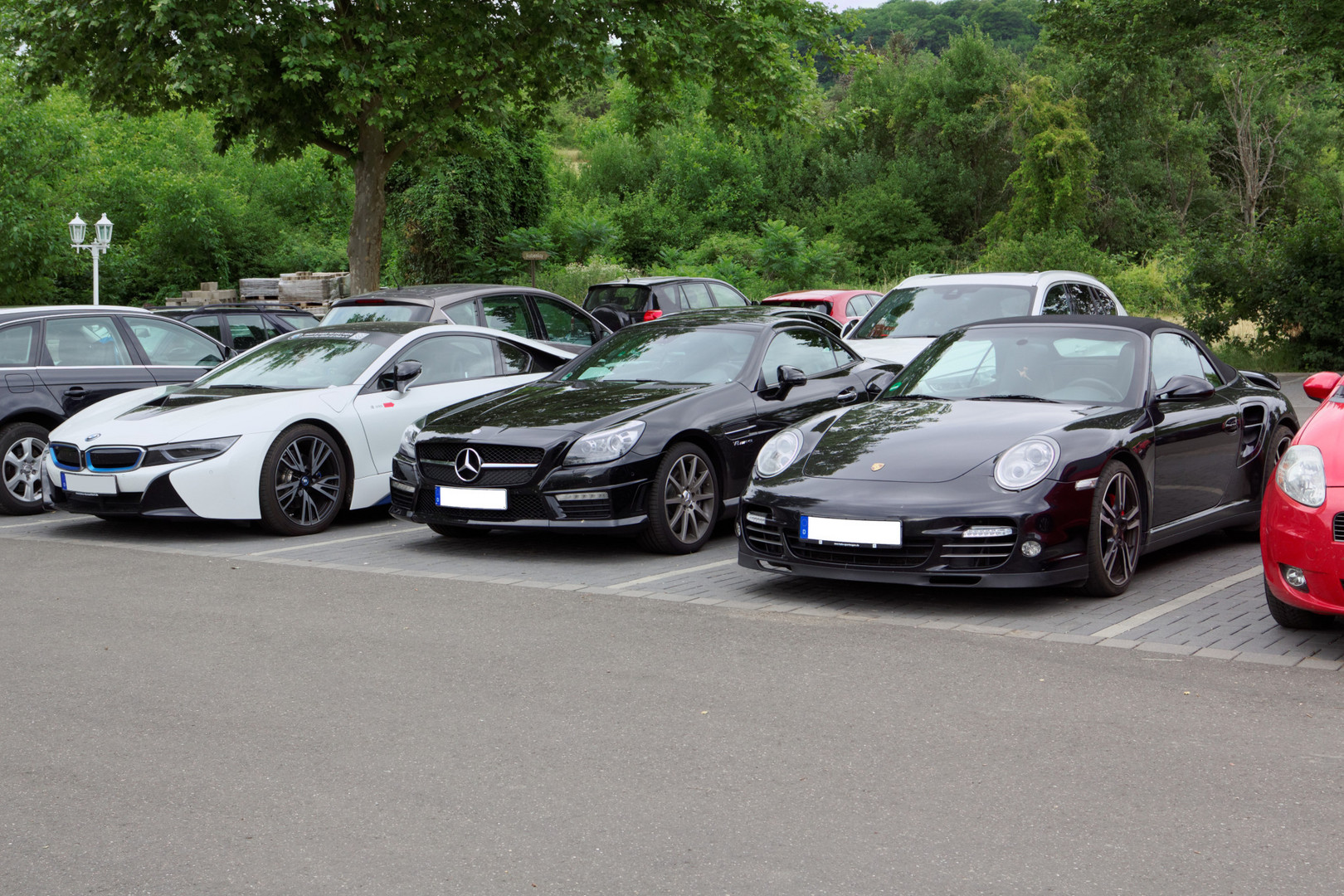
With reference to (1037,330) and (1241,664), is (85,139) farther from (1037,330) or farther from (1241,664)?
(1241,664)

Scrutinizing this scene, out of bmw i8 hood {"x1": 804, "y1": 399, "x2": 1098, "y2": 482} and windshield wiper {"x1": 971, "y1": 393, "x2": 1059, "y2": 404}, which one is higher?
windshield wiper {"x1": 971, "y1": 393, "x2": 1059, "y2": 404}

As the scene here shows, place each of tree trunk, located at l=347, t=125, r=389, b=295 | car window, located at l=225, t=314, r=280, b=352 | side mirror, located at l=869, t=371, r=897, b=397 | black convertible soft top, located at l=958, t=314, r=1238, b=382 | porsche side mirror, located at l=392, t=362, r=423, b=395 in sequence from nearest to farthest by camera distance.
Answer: black convertible soft top, located at l=958, t=314, r=1238, b=382 < porsche side mirror, located at l=392, t=362, r=423, b=395 < side mirror, located at l=869, t=371, r=897, b=397 < car window, located at l=225, t=314, r=280, b=352 < tree trunk, located at l=347, t=125, r=389, b=295

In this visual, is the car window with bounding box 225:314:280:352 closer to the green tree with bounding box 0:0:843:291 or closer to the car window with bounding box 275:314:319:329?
the car window with bounding box 275:314:319:329

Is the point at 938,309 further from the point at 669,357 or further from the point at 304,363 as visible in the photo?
the point at 304,363

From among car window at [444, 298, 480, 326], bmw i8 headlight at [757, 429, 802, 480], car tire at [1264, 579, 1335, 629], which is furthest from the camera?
car window at [444, 298, 480, 326]

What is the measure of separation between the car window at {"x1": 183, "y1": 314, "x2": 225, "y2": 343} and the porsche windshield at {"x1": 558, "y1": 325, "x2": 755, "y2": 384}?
294 inches

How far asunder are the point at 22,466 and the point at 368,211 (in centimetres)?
964

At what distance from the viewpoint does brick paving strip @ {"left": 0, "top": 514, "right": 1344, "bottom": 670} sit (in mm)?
6104

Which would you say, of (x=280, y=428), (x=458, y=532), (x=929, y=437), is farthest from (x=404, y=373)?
(x=929, y=437)

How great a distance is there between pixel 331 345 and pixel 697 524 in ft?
11.8

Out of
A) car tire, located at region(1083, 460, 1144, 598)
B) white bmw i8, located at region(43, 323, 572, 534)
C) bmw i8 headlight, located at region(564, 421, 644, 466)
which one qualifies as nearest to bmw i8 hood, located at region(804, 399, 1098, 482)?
car tire, located at region(1083, 460, 1144, 598)

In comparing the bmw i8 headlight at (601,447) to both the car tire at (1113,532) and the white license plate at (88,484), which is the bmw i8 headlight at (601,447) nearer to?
the car tire at (1113,532)

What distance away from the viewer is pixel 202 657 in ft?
19.1

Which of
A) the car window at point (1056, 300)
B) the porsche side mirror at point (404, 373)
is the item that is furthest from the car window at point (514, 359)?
the car window at point (1056, 300)
